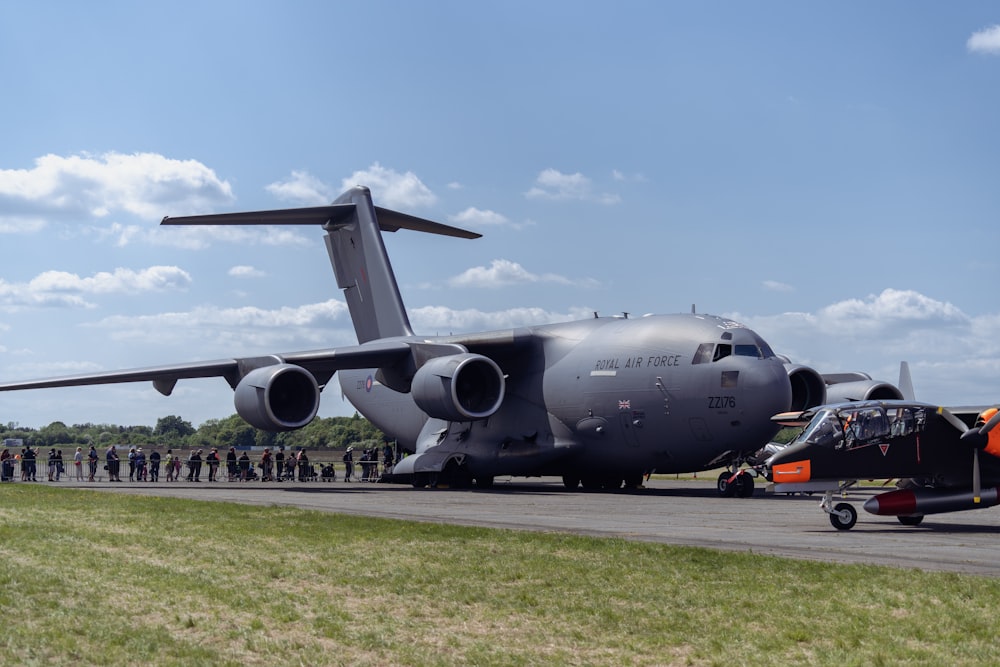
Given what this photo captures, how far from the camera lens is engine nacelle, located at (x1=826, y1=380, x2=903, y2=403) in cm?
2766

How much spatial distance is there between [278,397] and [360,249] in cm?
873

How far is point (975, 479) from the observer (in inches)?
650

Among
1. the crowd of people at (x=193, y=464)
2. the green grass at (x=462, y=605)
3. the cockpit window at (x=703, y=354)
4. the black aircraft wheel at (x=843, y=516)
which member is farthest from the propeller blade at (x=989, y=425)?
the crowd of people at (x=193, y=464)

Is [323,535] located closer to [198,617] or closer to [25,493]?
[198,617]

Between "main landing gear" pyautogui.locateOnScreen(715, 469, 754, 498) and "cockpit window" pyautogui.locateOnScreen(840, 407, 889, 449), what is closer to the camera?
"cockpit window" pyautogui.locateOnScreen(840, 407, 889, 449)

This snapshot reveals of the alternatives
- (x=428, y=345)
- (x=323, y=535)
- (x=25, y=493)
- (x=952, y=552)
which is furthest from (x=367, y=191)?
(x=952, y=552)

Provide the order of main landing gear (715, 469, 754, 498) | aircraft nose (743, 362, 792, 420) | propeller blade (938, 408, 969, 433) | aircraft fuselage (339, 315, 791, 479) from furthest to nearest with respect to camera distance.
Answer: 1. main landing gear (715, 469, 754, 498)
2. aircraft fuselage (339, 315, 791, 479)
3. aircraft nose (743, 362, 792, 420)
4. propeller blade (938, 408, 969, 433)

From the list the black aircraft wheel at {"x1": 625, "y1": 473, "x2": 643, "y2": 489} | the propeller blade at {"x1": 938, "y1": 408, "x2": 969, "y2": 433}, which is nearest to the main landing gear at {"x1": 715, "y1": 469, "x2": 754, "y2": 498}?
the black aircraft wheel at {"x1": 625, "y1": 473, "x2": 643, "y2": 489}

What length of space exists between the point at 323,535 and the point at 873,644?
772 cm

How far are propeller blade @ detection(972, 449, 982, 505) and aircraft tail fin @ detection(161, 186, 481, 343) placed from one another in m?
20.1

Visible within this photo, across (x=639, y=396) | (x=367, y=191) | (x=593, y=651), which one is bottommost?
(x=593, y=651)

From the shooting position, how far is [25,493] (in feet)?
74.1

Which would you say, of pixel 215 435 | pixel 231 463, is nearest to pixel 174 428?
pixel 215 435

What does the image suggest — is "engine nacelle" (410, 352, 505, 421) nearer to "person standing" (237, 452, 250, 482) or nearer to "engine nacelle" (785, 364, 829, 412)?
"engine nacelle" (785, 364, 829, 412)
